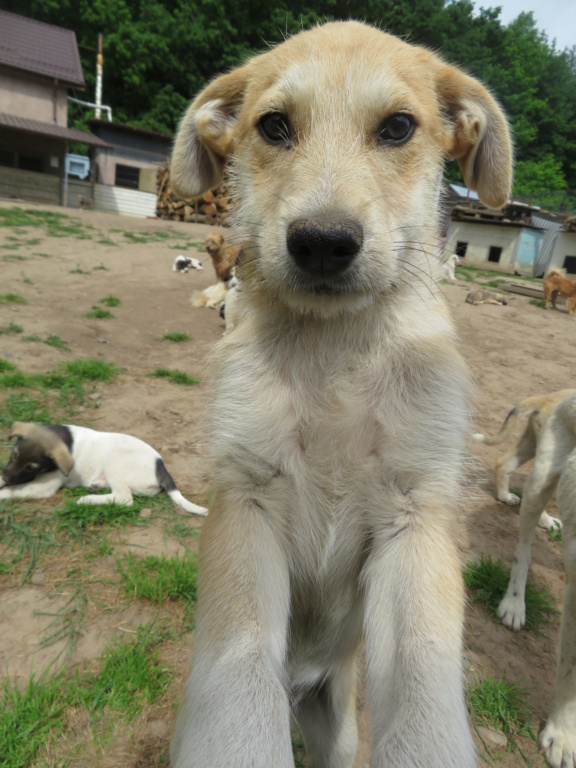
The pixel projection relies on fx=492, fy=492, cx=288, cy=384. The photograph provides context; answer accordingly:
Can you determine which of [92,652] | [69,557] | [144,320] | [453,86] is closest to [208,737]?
[92,652]

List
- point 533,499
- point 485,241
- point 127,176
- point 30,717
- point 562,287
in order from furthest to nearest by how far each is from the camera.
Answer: point 127,176
point 485,241
point 562,287
point 533,499
point 30,717

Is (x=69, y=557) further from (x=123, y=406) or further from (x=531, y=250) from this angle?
(x=531, y=250)

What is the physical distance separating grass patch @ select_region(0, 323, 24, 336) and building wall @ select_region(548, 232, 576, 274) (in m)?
27.4

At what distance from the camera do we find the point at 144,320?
28.9 ft

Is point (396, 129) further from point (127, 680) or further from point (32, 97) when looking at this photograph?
point (32, 97)

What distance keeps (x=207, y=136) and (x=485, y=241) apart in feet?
98.5

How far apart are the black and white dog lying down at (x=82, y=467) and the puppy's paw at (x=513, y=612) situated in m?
2.31

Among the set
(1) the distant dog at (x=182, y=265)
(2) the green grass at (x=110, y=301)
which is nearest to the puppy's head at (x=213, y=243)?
(1) the distant dog at (x=182, y=265)

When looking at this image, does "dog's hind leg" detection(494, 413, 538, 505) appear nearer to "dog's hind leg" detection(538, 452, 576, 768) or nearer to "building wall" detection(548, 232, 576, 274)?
"dog's hind leg" detection(538, 452, 576, 768)

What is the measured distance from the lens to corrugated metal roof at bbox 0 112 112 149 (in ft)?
84.1

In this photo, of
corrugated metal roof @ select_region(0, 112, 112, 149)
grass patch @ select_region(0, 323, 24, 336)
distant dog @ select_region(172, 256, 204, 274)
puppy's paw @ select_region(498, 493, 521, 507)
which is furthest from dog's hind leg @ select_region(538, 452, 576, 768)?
corrugated metal roof @ select_region(0, 112, 112, 149)

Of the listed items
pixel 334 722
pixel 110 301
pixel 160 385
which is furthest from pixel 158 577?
pixel 110 301

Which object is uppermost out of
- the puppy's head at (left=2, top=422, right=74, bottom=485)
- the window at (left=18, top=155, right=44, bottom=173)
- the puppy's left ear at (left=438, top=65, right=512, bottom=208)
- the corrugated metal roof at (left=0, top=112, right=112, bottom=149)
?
the corrugated metal roof at (left=0, top=112, right=112, bottom=149)

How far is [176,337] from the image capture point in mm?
8023
